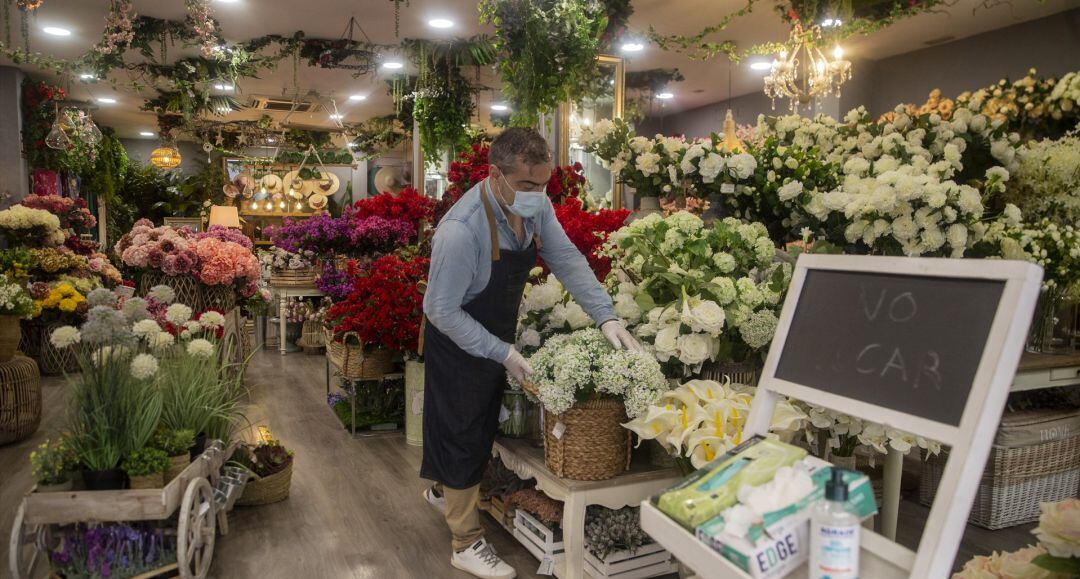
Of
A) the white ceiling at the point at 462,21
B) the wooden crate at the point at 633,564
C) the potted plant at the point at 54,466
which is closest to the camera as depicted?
the potted plant at the point at 54,466

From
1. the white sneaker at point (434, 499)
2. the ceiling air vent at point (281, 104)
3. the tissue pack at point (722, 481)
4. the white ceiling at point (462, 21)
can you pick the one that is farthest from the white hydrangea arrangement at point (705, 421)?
the ceiling air vent at point (281, 104)

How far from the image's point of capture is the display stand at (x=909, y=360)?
3.41 ft

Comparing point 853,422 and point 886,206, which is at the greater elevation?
point 886,206

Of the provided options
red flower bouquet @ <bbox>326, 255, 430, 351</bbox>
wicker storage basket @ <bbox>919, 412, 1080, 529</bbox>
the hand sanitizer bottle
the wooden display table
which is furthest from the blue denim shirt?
wicker storage basket @ <bbox>919, 412, 1080, 529</bbox>

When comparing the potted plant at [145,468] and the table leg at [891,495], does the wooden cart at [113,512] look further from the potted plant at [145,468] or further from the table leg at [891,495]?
the table leg at [891,495]

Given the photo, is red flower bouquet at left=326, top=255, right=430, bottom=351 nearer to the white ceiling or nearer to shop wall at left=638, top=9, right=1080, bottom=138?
the white ceiling

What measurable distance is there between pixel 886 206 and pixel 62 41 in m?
8.17

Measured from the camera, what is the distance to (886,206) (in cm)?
217

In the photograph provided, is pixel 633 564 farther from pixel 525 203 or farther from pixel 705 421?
pixel 525 203

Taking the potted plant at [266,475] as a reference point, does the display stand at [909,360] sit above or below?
above

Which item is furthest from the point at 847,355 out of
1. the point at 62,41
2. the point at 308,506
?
the point at 62,41

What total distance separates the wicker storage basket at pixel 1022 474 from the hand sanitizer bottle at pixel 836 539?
2614 mm

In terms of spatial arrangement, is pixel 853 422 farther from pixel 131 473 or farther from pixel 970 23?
pixel 970 23

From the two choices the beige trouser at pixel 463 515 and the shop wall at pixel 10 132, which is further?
the shop wall at pixel 10 132
